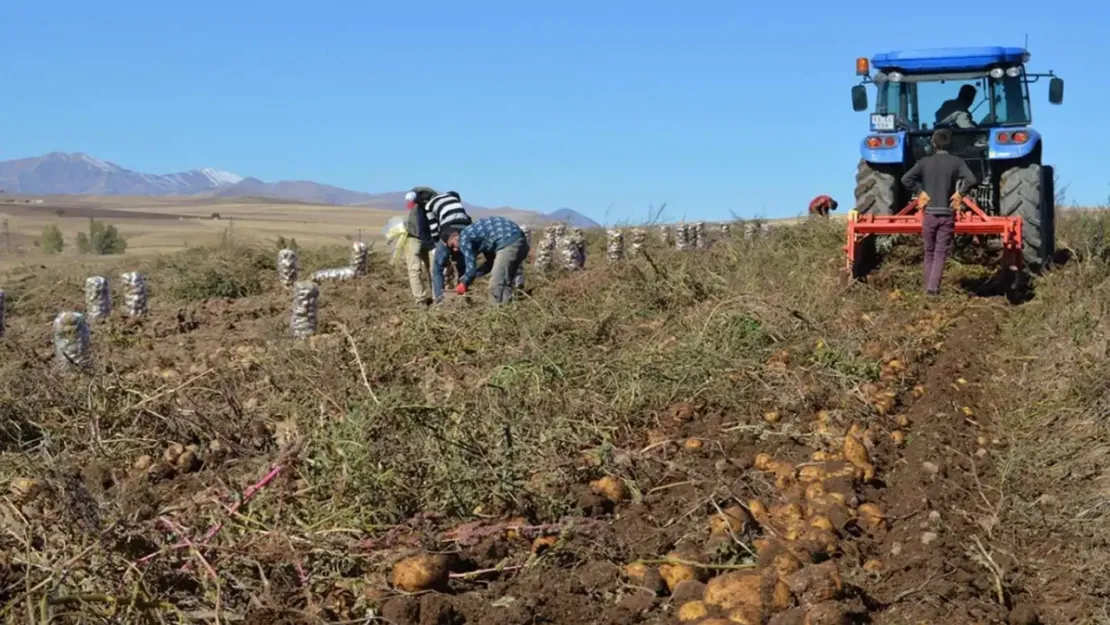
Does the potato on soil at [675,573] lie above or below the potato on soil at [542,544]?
below

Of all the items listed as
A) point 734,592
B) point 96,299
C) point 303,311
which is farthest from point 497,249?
→ point 734,592

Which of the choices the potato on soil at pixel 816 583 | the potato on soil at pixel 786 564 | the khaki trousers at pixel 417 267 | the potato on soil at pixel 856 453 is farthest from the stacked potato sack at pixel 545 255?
the potato on soil at pixel 816 583

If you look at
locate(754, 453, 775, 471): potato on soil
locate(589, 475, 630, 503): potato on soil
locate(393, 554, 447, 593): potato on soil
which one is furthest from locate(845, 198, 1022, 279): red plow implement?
locate(393, 554, 447, 593): potato on soil

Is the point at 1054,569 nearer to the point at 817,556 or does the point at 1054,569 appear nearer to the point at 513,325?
the point at 817,556

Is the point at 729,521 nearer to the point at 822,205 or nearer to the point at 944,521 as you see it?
the point at 944,521

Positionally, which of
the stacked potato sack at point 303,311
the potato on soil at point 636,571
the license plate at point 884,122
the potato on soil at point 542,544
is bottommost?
the potato on soil at point 636,571

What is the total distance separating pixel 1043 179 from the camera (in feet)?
35.0

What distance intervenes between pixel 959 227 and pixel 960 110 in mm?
2263

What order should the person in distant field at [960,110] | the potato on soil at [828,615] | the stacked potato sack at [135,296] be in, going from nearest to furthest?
the potato on soil at [828,615]
the stacked potato sack at [135,296]
the person in distant field at [960,110]

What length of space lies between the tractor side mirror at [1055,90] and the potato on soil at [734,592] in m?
8.85

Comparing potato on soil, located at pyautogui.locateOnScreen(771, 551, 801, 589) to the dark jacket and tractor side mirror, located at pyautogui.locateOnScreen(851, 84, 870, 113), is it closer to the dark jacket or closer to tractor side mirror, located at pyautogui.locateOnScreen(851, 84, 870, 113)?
the dark jacket

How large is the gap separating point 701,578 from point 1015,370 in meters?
4.18

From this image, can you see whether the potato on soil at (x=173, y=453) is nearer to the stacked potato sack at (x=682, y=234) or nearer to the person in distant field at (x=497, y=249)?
the person in distant field at (x=497, y=249)

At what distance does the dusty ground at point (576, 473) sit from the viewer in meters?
3.53
